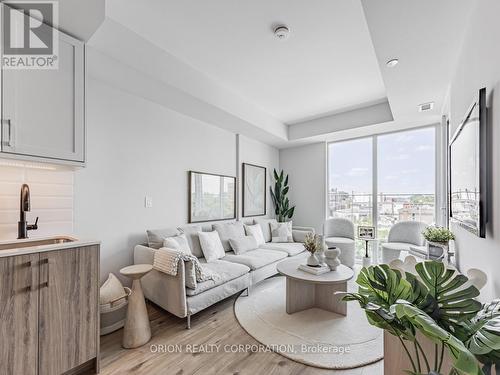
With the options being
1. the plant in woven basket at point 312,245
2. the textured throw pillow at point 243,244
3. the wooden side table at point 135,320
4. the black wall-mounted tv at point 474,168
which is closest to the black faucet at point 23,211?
the wooden side table at point 135,320

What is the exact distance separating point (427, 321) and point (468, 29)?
2.07m

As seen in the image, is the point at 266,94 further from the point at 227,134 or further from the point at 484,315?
the point at 484,315

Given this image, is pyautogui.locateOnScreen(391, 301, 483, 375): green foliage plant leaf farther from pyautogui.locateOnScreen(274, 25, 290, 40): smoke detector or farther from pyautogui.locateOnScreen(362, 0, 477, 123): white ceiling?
pyautogui.locateOnScreen(274, 25, 290, 40): smoke detector

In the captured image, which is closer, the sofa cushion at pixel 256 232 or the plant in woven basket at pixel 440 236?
the plant in woven basket at pixel 440 236

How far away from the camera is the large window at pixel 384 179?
404 centimetres

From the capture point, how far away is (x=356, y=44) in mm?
2365

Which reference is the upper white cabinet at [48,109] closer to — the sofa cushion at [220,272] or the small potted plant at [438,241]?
the sofa cushion at [220,272]

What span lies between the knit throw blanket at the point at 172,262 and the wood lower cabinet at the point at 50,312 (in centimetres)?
59

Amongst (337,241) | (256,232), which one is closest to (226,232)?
(256,232)

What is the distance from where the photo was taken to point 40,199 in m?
1.92

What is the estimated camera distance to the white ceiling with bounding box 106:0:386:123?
192cm

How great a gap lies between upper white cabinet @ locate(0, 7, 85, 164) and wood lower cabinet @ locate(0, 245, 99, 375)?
69 cm

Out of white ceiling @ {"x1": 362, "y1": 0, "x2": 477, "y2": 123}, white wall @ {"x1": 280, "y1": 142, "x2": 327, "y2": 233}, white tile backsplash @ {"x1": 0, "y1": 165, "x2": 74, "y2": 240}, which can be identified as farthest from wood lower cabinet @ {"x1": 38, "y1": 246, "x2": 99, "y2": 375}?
white wall @ {"x1": 280, "y1": 142, "x2": 327, "y2": 233}

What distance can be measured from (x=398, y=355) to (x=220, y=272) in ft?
6.28
